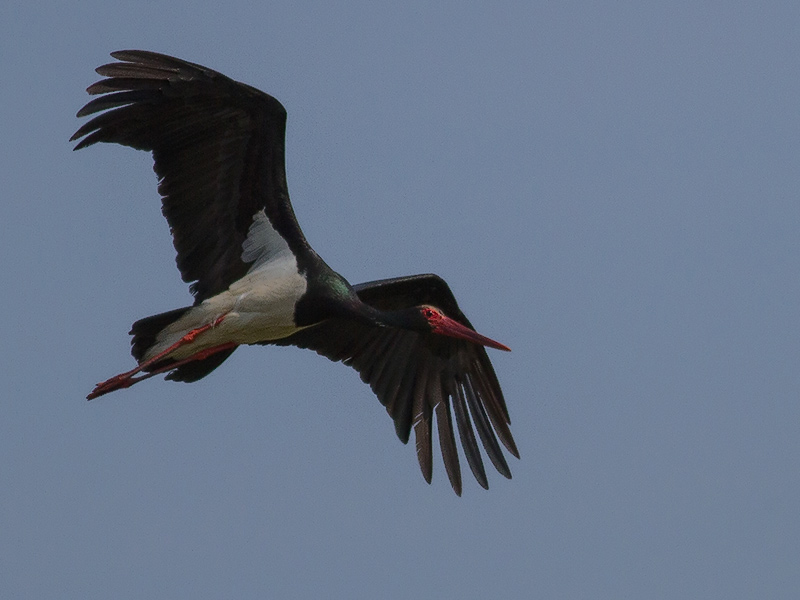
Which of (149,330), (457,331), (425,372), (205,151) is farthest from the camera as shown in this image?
(425,372)

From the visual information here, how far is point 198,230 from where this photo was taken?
12.8 metres

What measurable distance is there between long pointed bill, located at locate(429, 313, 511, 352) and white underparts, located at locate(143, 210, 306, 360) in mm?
1372

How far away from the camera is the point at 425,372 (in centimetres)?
1477

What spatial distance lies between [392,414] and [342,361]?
26.7 inches

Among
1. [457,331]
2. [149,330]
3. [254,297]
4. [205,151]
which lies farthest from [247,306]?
[457,331]

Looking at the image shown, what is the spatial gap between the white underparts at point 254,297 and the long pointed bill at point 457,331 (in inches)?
54.0

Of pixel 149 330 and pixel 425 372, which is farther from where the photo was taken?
pixel 425 372

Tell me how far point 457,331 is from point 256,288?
193 cm

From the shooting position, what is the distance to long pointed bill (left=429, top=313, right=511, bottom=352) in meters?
13.7

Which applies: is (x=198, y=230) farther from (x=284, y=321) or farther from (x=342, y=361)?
(x=342, y=361)

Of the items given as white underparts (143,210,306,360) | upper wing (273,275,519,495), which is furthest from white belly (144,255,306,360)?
upper wing (273,275,519,495)

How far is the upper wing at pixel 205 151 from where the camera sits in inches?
456

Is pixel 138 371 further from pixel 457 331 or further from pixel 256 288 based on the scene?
pixel 457 331

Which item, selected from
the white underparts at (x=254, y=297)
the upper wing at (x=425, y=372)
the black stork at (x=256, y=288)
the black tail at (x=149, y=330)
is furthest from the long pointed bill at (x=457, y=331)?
the black tail at (x=149, y=330)
